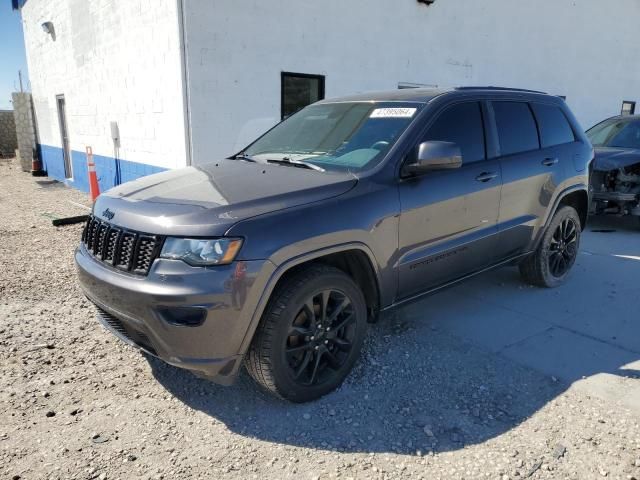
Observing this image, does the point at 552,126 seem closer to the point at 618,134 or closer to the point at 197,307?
the point at 197,307

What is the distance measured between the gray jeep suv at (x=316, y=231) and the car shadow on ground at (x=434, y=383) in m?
0.23

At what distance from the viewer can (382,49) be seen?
330 inches

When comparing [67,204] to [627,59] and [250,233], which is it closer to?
[250,233]

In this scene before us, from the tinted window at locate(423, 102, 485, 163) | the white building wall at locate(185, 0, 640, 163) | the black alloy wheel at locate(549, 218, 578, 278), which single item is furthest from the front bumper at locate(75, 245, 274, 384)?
the white building wall at locate(185, 0, 640, 163)

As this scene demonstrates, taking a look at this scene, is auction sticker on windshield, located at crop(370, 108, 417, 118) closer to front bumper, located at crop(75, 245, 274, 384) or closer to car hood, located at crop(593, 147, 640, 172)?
front bumper, located at crop(75, 245, 274, 384)

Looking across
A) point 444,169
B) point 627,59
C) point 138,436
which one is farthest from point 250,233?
point 627,59

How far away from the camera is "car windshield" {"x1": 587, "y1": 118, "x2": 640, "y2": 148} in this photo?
7.59 m

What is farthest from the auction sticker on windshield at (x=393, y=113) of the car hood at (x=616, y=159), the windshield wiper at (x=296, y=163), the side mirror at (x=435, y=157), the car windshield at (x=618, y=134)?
the car windshield at (x=618, y=134)

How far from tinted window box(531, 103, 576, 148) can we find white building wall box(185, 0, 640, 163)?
3938mm

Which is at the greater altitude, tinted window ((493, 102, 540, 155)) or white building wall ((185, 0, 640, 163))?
white building wall ((185, 0, 640, 163))

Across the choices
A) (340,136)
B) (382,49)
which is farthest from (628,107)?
(340,136)

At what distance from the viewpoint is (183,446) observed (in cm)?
260

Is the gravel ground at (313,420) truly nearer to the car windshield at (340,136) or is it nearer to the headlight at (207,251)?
the headlight at (207,251)

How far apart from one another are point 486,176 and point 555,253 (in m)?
1.58
